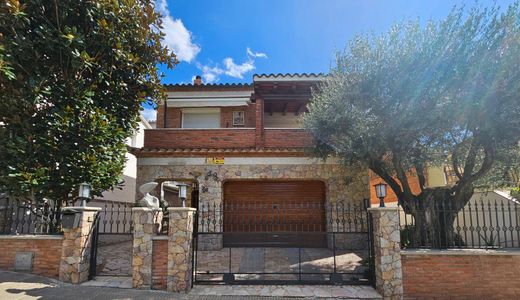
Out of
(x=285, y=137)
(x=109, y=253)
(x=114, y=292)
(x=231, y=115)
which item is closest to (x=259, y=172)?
(x=285, y=137)

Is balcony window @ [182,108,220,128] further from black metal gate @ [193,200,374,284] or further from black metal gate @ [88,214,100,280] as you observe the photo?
black metal gate @ [88,214,100,280]

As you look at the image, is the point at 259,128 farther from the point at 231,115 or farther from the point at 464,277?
the point at 464,277

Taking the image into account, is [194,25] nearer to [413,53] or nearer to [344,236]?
[413,53]

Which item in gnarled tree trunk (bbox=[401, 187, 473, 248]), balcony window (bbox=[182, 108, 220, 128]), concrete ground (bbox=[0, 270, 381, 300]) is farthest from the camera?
balcony window (bbox=[182, 108, 220, 128])

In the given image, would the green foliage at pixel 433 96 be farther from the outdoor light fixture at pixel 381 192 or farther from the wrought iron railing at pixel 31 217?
the wrought iron railing at pixel 31 217

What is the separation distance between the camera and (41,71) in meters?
6.50

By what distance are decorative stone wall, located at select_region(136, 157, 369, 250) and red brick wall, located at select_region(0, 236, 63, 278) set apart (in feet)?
15.6

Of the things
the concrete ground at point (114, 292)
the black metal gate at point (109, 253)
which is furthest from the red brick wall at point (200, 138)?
the concrete ground at point (114, 292)

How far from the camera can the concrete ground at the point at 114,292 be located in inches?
221

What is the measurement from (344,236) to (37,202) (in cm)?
988

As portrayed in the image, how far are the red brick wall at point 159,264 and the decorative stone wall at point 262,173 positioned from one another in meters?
4.99

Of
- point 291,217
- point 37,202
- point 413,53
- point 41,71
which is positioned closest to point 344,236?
point 291,217

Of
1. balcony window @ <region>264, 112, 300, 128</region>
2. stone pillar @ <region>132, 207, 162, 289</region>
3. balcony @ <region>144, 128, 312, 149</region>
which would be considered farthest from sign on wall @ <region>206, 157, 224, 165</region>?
stone pillar @ <region>132, 207, 162, 289</region>

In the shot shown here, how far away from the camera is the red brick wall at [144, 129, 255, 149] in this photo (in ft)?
39.3
